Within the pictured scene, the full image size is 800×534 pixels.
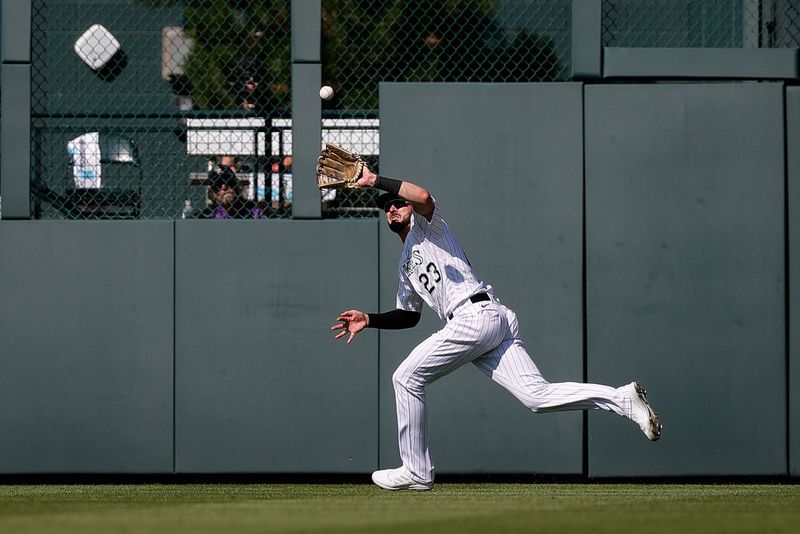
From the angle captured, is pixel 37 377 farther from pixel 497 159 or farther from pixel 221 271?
pixel 497 159

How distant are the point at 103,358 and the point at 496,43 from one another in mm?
3993

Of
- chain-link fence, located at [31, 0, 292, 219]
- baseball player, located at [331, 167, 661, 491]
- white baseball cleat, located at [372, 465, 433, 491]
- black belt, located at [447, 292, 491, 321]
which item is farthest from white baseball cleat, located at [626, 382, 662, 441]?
chain-link fence, located at [31, 0, 292, 219]

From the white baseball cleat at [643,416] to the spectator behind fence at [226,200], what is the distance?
3.63 m

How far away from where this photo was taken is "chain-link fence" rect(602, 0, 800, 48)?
909 centimetres

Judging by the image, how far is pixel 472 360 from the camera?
6.86m

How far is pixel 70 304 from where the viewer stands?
8.71 metres

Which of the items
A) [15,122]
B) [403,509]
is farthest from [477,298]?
[15,122]

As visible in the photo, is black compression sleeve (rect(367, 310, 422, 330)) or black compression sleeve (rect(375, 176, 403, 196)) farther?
black compression sleeve (rect(367, 310, 422, 330))

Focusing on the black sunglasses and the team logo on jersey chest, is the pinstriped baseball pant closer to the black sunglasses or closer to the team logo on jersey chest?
the team logo on jersey chest

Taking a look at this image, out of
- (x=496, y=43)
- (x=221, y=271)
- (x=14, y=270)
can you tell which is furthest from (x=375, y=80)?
(x=14, y=270)

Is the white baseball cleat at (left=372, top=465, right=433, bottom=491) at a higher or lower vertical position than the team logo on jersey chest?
lower

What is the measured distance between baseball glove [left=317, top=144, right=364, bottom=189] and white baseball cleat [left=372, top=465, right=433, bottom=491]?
1.77 m

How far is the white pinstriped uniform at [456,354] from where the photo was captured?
6695mm

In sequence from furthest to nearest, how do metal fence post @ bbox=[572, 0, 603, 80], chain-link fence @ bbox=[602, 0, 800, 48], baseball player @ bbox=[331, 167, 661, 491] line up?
chain-link fence @ bbox=[602, 0, 800, 48] < metal fence post @ bbox=[572, 0, 603, 80] < baseball player @ bbox=[331, 167, 661, 491]
